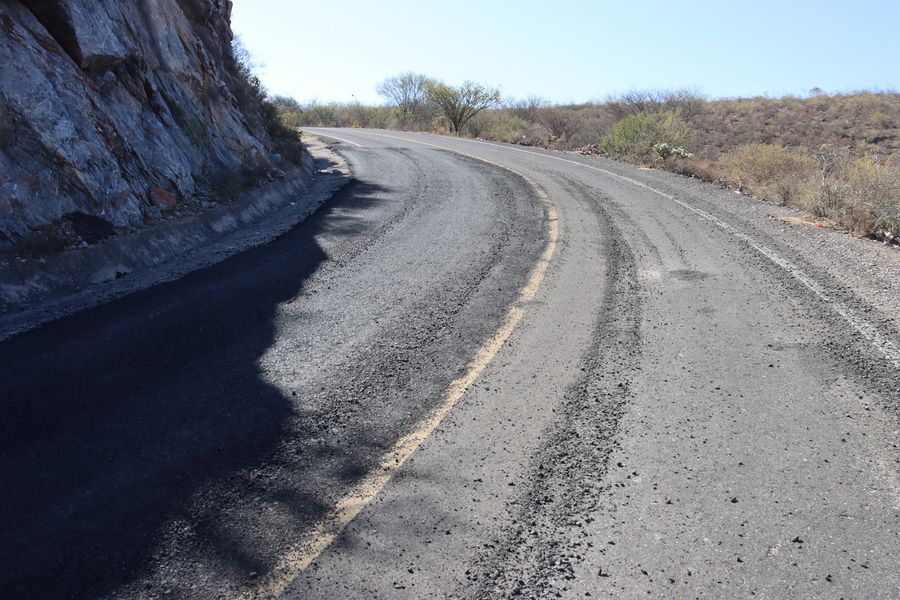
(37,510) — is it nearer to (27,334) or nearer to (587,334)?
(27,334)

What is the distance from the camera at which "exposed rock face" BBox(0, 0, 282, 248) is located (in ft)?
24.1

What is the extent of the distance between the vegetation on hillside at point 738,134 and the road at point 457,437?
384cm

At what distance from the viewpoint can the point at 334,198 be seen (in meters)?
12.2

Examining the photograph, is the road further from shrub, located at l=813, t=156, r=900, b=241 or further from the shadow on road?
shrub, located at l=813, t=156, r=900, b=241

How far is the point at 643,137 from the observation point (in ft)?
69.9

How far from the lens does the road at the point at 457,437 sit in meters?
2.91

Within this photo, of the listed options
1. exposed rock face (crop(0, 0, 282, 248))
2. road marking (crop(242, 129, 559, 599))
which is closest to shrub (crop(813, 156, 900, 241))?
road marking (crop(242, 129, 559, 599))

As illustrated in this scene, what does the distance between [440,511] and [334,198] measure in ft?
31.5

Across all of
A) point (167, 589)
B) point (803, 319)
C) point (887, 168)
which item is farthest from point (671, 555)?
point (887, 168)

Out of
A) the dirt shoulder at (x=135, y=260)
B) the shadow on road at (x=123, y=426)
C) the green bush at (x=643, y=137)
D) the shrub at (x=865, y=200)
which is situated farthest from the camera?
the green bush at (x=643, y=137)

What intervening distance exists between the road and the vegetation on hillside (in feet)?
12.6

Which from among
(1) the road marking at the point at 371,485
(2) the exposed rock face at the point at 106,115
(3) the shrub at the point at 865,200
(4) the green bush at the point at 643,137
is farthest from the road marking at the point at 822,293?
(4) the green bush at the point at 643,137

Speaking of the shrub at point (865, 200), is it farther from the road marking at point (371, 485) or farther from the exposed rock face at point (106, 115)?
the exposed rock face at point (106, 115)

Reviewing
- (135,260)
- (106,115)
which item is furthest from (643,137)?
(135,260)
